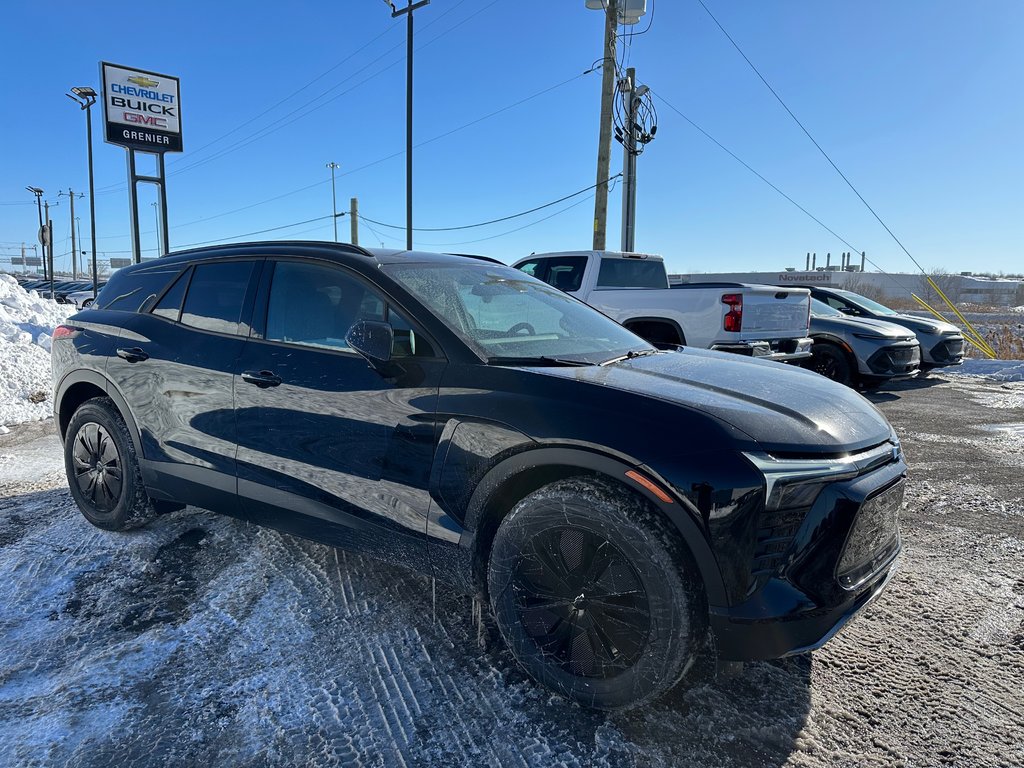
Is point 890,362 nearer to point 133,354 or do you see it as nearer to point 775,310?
point 775,310

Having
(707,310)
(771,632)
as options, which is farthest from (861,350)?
(771,632)

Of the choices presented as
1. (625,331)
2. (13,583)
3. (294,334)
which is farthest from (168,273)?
(625,331)

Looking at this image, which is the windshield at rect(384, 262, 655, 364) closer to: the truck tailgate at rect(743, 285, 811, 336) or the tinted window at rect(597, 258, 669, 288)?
the truck tailgate at rect(743, 285, 811, 336)

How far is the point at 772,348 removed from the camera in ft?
23.8

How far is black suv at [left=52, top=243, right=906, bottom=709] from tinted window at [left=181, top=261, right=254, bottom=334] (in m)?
0.02

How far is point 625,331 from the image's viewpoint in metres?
3.66

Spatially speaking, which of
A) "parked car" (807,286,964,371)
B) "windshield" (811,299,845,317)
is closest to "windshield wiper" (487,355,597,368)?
"windshield" (811,299,845,317)

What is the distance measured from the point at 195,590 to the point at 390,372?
1623mm

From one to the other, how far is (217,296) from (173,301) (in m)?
0.43

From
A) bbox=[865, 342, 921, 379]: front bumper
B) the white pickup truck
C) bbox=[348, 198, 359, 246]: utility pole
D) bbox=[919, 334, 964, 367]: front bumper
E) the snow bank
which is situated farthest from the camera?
bbox=[348, 198, 359, 246]: utility pole

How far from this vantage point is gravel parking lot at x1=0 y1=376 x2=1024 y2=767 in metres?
2.11

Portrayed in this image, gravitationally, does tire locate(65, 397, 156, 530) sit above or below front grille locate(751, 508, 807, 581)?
below

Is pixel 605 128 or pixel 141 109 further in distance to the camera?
pixel 141 109

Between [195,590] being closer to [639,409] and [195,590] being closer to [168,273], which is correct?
[168,273]
